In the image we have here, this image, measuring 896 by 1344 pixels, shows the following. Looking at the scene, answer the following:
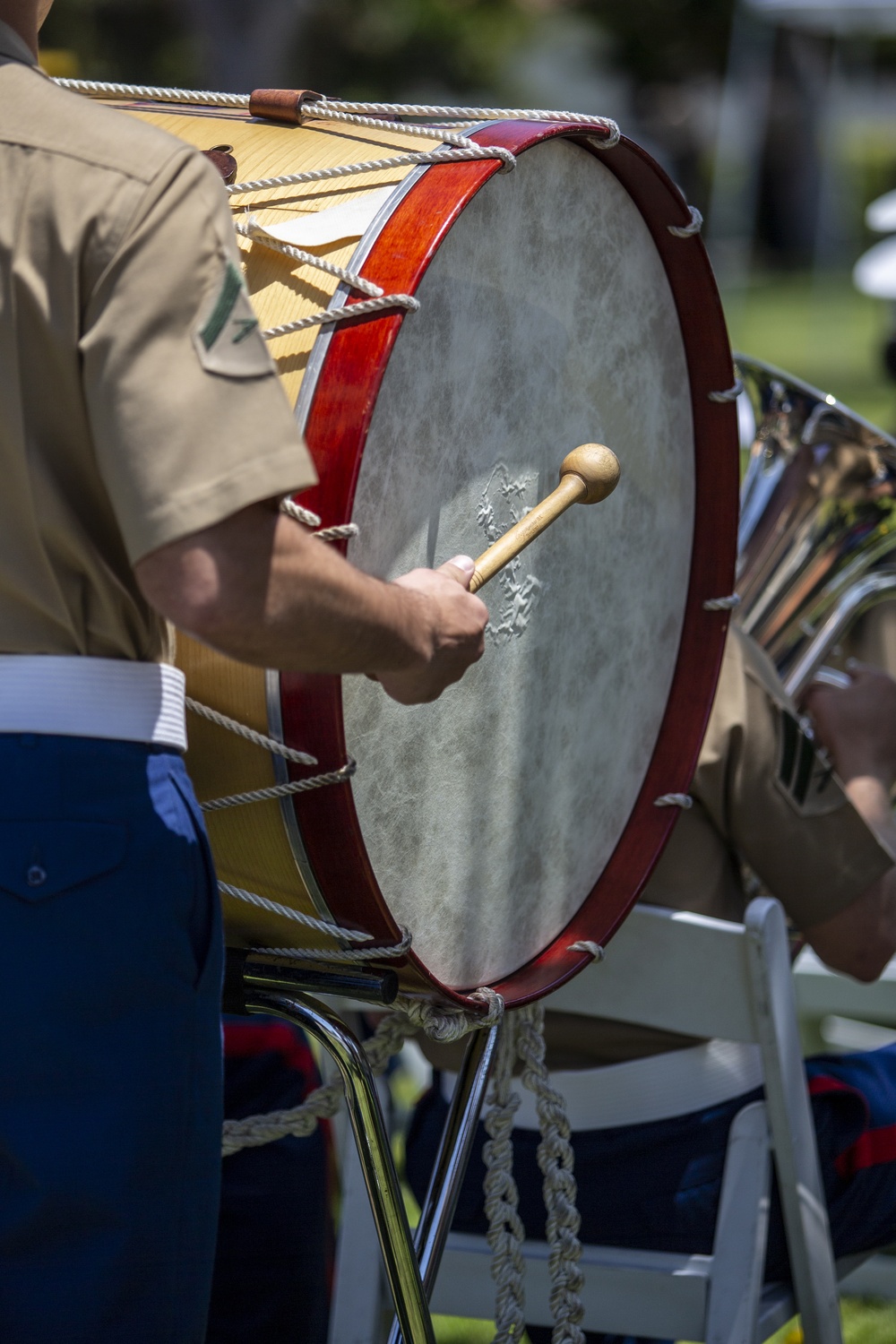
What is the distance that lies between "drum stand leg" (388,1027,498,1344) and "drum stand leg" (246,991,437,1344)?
0.29 feet

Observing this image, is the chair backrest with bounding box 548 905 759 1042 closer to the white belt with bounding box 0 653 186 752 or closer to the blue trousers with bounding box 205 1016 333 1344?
the blue trousers with bounding box 205 1016 333 1344

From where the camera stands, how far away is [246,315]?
1.10m

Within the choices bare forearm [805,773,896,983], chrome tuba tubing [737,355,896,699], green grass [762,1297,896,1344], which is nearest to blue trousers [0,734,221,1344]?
bare forearm [805,773,896,983]

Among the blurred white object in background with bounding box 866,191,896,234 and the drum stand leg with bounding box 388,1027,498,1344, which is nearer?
the drum stand leg with bounding box 388,1027,498,1344

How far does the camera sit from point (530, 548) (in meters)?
1.59

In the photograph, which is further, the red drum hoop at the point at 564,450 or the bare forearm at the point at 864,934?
the bare forearm at the point at 864,934

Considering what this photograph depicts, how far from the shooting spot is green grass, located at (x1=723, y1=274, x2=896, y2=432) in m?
13.2

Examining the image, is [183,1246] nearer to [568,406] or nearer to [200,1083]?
[200,1083]

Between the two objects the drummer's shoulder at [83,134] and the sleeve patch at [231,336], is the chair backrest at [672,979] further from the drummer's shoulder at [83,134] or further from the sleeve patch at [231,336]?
the drummer's shoulder at [83,134]

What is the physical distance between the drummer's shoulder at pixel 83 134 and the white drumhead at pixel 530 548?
284mm

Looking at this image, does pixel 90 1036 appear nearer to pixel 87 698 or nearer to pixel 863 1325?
pixel 87 698

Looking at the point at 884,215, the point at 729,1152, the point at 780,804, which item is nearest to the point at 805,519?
the point at 780,804

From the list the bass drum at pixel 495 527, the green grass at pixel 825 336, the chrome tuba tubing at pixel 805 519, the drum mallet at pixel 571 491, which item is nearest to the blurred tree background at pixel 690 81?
the green grass at pixel 825 336

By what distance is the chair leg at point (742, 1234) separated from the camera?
A: 68.3 inches
